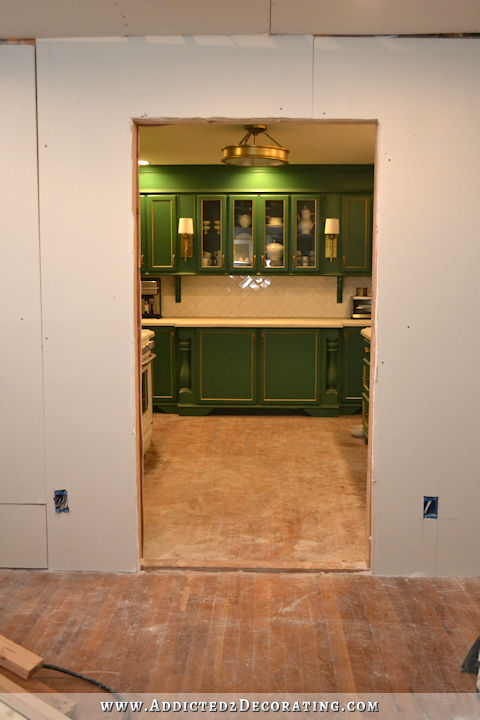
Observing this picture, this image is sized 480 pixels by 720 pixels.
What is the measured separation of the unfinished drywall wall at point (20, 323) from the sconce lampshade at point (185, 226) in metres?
4.04

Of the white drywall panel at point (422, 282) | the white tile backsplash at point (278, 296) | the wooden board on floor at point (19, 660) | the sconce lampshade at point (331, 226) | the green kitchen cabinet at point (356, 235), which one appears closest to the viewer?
the wooden board on floor at point (19, 660)

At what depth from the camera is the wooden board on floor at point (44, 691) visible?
2.57m

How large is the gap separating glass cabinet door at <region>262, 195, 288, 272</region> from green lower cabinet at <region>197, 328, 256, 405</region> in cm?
83

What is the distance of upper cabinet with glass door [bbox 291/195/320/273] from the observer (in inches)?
303

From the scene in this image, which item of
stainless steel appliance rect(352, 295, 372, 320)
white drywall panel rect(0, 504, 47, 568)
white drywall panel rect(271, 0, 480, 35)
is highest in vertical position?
white drywall panel rect(271, 0, 480, 35)

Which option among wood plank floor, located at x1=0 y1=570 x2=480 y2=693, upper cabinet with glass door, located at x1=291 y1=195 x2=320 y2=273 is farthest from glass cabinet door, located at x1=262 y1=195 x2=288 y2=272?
wood plank floor, located at x1=0 y1=570 x2=480 y2=693

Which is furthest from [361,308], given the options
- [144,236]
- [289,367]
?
[144,236]

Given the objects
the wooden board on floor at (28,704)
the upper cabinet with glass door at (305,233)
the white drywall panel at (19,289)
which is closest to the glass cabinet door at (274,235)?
the upper cabinet with glass door at (305,233)

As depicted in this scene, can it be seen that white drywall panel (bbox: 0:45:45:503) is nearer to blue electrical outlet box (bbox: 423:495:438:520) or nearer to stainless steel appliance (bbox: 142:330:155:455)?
blue electrical outlet box (bbox: 423:495:438:520)

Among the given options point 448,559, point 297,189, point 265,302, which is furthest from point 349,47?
point 265,302

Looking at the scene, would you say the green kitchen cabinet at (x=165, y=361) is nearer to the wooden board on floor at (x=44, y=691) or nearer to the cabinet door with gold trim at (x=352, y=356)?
the cabinet door with gold trim at (x=352, y=356)

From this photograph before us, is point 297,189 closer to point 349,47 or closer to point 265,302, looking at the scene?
point 265,302

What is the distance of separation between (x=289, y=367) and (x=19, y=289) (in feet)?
13.7

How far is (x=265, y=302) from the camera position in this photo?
8133mm
